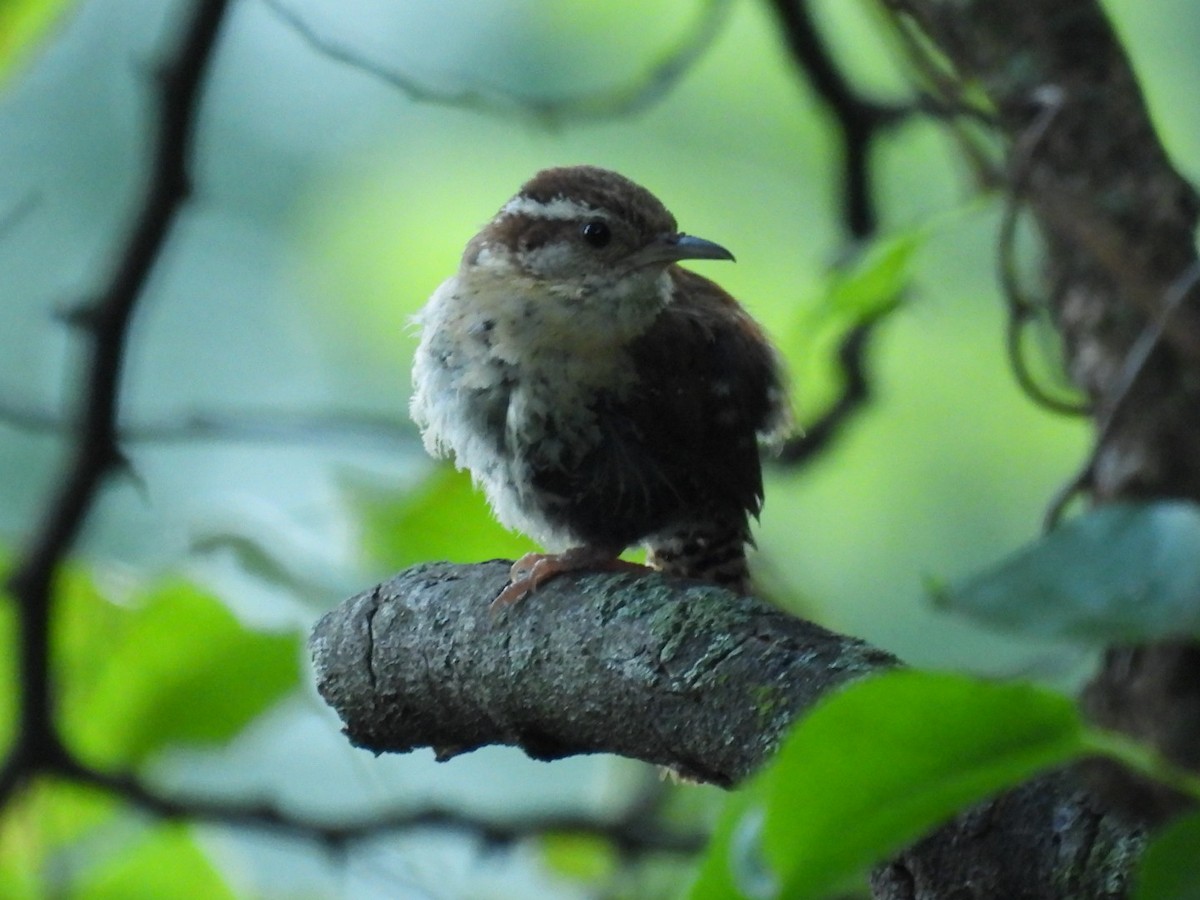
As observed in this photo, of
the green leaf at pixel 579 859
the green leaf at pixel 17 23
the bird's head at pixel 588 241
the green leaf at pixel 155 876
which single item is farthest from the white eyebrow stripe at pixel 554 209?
the green leaf at pixel 579 859

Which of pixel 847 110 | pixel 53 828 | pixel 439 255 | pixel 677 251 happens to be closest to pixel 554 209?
pixel 677 251

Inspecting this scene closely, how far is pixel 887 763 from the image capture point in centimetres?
68

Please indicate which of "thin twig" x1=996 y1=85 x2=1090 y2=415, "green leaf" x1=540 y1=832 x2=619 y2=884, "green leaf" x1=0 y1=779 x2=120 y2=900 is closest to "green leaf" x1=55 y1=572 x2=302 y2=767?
"green leaf" x1=0 y1=779 x2=120 y2=900

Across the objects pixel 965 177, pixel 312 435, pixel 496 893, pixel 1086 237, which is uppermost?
pixel 1086 237

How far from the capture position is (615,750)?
182cm

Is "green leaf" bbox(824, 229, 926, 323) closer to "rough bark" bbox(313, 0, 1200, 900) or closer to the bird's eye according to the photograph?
"rough bark" bbox(313, 0, 1200, 900)

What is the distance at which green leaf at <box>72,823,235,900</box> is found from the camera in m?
2.40

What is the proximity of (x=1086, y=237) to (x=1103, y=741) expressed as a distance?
5.80 feet

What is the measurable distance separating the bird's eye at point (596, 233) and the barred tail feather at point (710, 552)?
1.79ft

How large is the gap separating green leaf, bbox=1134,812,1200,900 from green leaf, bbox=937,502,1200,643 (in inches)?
3.4

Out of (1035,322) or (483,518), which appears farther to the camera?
(1035,322)

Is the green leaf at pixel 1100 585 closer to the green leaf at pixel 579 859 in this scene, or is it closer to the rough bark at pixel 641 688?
the rough bark at pixel 641 688

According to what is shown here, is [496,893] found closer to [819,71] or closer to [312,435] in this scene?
[312,435]

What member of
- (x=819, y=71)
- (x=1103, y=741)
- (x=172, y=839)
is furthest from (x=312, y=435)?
(x=1103, y=741)
